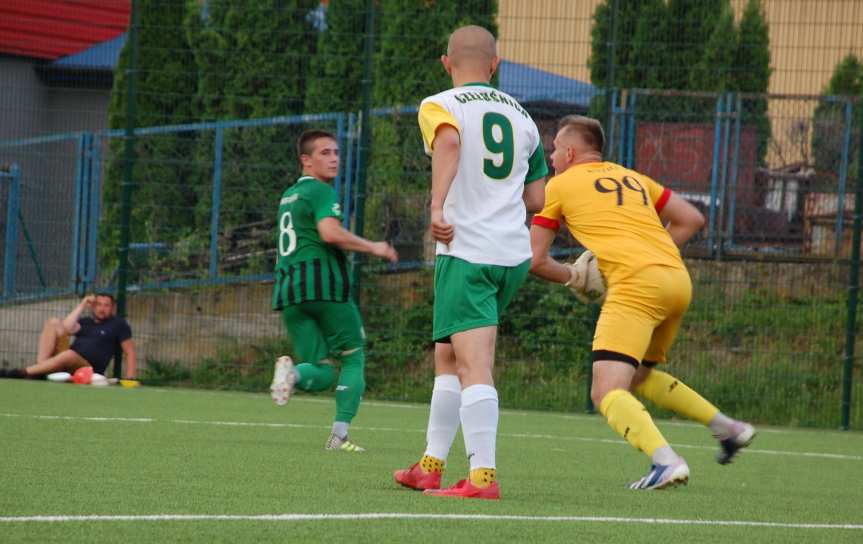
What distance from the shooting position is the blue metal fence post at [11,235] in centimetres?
1462

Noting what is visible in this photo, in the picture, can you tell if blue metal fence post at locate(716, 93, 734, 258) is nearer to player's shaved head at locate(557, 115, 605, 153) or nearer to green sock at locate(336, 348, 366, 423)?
green sock at locate(336, 348, 366, 423)

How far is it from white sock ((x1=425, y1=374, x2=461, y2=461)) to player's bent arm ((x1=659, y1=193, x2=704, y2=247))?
1.68 m

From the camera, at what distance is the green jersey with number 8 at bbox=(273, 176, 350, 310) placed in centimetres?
818

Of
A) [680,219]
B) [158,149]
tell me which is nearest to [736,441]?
[680,219]

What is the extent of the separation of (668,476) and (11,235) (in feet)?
33.3

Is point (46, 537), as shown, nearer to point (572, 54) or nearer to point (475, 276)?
point (475, 276)

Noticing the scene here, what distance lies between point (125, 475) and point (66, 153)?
30.6 feet

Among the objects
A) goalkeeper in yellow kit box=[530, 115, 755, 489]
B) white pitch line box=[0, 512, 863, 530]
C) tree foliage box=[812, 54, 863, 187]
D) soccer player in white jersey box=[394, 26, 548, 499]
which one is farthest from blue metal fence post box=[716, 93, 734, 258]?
white pitch line box=[0, 512, 863, 530]

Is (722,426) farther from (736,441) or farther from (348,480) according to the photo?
(348,480)

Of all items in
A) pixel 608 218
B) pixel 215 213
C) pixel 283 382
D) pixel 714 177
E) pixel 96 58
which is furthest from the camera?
pixel 96 58

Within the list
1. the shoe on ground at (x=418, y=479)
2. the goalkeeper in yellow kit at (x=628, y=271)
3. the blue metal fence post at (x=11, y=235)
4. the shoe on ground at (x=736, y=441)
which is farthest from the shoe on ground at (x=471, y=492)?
the blue metal fence post at (x=11, y=235)

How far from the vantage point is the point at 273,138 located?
46.9 ft

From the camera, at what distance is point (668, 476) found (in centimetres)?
609

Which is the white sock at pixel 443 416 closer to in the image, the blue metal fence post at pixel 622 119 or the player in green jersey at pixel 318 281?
the player in green jersey at pixel 318 281
